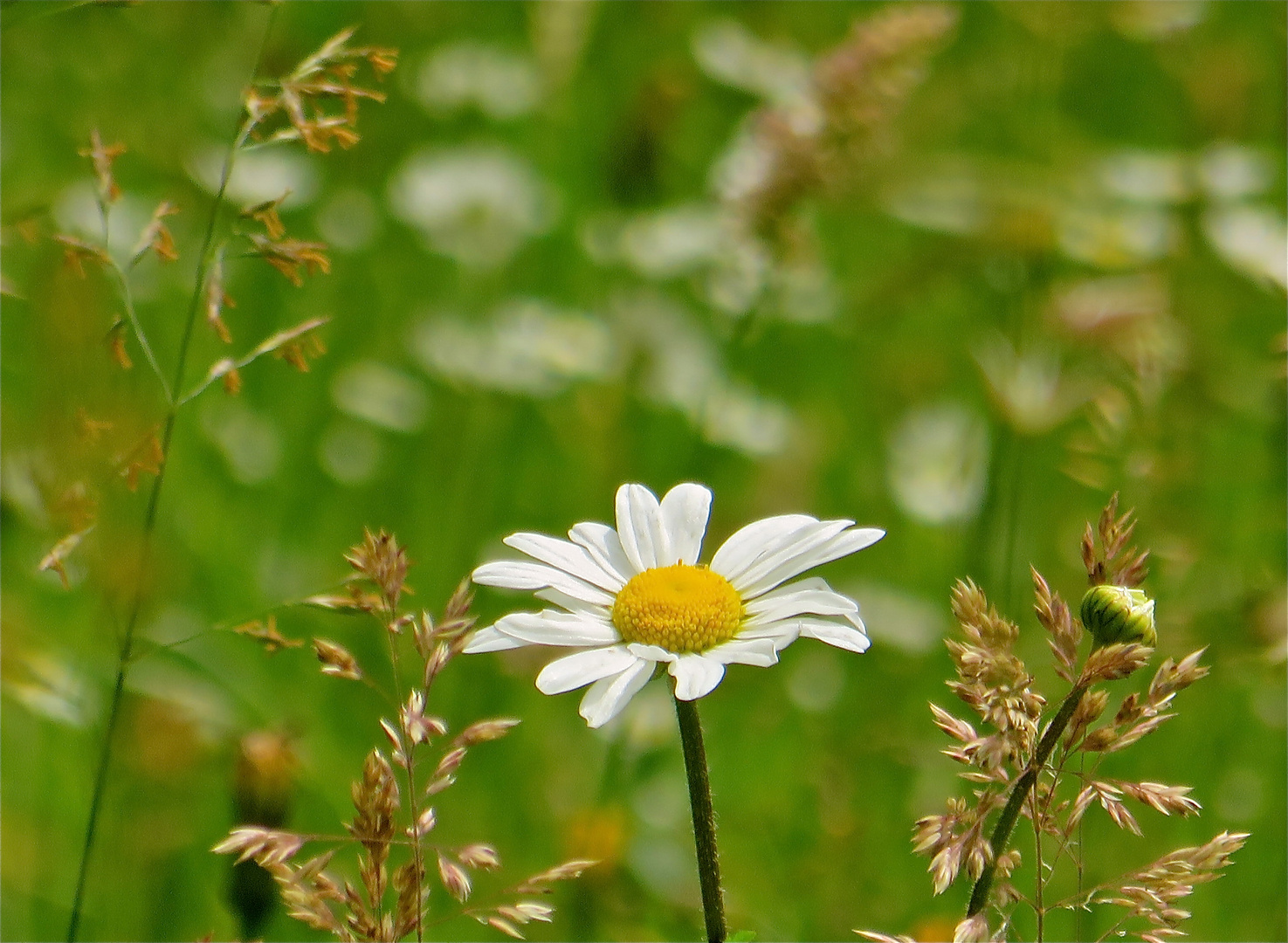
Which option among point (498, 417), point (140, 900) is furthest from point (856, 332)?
point (140, 900)

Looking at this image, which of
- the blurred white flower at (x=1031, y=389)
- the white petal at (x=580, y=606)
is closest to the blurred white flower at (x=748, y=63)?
the blurred white flower at (x=1031, y=389)

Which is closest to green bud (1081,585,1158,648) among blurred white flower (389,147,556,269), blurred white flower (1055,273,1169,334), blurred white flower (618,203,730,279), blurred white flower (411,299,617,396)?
blurred white flower (1055,273,1169,334)

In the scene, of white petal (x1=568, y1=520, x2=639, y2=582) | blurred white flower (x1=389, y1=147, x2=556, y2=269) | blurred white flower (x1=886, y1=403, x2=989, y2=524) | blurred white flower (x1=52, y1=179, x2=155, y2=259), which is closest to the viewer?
white petal (x1=568, y1=520, x2=639, y2=582)

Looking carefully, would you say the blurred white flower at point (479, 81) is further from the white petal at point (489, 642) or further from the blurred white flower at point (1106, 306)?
the white petal at point (489, 642)

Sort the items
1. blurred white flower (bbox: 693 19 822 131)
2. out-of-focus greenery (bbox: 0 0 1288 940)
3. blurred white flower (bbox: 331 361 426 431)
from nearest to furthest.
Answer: out-of-focus greenery (bbox: 0 0 1288 940) → blurred white flower (bbox: 331 361 426 431) → blurred white flower (bbox: 693 19 822 131)

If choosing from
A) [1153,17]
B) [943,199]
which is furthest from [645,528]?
[1153,17]

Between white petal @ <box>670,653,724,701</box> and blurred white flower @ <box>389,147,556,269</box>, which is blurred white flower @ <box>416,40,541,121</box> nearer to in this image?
blurred white flower @ <box>389,147,556,269</box>

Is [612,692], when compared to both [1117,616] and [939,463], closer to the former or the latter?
[1117,616]
